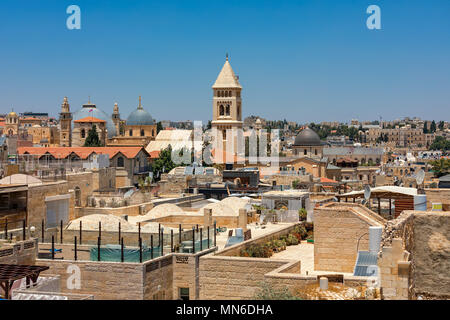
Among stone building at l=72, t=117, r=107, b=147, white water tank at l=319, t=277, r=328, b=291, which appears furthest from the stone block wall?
stone building at l=72, t=117, r=107, b=147

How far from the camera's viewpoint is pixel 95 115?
3856 inches

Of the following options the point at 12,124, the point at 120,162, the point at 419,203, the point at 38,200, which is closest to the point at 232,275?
the point at 419,203

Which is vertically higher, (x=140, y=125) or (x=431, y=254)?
(x=140, y=125)

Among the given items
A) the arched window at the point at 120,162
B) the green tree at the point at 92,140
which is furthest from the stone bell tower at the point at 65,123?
the arched window at the point at 120,162

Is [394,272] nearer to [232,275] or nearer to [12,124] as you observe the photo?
[232,275]

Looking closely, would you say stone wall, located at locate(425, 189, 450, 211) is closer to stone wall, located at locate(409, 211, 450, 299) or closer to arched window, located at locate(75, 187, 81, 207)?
stone wall, located at locate(409, 211, 450, 299)

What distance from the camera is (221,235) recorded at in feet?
79.0

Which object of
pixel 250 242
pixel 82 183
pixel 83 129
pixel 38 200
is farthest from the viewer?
pixel 83 129

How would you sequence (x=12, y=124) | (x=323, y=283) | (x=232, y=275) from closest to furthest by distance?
1. (x=323, y=283)
2. (x=232, y=275)
3. (x=12, y=124)

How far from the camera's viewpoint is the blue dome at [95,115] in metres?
97.9

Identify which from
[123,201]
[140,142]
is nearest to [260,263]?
[123,201]

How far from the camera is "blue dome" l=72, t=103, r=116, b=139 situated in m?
97.9
